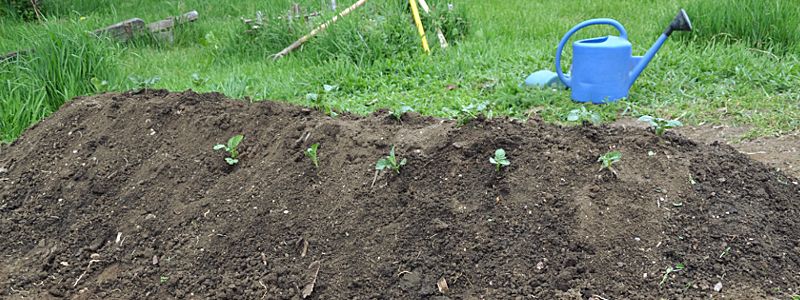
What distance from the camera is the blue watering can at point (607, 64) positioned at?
15.0ft

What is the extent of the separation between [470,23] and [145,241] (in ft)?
14.0

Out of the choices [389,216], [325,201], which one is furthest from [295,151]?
[389,216]

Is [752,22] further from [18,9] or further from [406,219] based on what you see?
[18,9]

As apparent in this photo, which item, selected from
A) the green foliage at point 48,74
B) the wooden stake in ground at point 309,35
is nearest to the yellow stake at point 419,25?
the wooden stake in ground at point 309,35

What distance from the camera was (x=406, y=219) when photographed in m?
2.72

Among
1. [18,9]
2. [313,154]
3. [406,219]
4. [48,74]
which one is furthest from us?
[18,9]

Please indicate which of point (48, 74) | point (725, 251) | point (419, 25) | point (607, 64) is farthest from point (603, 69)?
point (48, 74)

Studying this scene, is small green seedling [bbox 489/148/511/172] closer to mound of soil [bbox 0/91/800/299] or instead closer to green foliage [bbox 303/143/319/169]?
mound of soil [bbox 0/91/800/299]

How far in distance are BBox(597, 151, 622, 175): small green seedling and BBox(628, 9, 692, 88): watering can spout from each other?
2037mm

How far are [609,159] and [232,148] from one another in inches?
61.5

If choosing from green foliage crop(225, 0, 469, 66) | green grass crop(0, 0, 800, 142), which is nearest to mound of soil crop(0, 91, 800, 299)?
green grass crop(0, 0, 800, 142)

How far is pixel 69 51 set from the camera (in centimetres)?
511

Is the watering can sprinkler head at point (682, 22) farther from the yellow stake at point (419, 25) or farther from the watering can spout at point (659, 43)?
the yellow stake at point (419, 25)

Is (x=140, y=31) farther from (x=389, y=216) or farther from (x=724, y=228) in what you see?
(x=724, y=228)
